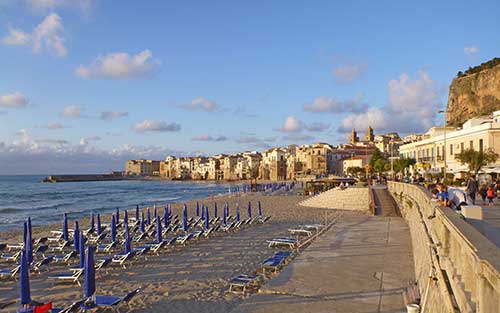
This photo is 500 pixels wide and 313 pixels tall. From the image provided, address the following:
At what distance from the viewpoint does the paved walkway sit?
27.2 feet

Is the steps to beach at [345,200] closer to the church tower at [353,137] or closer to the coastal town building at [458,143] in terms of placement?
the coastal town building at [458,143]

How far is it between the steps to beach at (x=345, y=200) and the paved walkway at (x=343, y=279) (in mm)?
12573

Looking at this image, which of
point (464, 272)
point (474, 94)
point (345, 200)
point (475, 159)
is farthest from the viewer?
point (474, 94)

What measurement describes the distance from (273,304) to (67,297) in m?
4.85

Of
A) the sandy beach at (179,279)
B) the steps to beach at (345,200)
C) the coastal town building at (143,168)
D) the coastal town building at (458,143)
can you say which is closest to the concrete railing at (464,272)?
the sandy beach at (179,279)

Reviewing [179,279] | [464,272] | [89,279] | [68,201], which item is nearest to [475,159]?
[179,279]

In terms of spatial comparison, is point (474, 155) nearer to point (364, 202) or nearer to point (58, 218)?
point (364, 202)

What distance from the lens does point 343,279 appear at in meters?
10.1

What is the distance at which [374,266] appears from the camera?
37.3ft

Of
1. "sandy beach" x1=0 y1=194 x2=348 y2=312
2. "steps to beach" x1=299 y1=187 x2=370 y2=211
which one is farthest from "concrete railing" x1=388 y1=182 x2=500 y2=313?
"steps to beach" x1=299 y1=187 x2=370 y2=211

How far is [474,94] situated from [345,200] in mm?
38431

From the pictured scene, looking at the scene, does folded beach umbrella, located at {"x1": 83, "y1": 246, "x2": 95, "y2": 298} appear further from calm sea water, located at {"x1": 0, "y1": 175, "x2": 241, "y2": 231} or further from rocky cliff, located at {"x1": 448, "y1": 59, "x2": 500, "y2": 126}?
rocky cliff, located at {"x1": 448, "y1": 59, "x2": 500, "y2": 126}

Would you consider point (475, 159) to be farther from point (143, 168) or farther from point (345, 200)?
point (143, 168)

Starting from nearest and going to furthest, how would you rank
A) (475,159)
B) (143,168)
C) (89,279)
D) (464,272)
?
1. (464,272)
2. (89,279)
3. (475,159)
4. (143,168)
